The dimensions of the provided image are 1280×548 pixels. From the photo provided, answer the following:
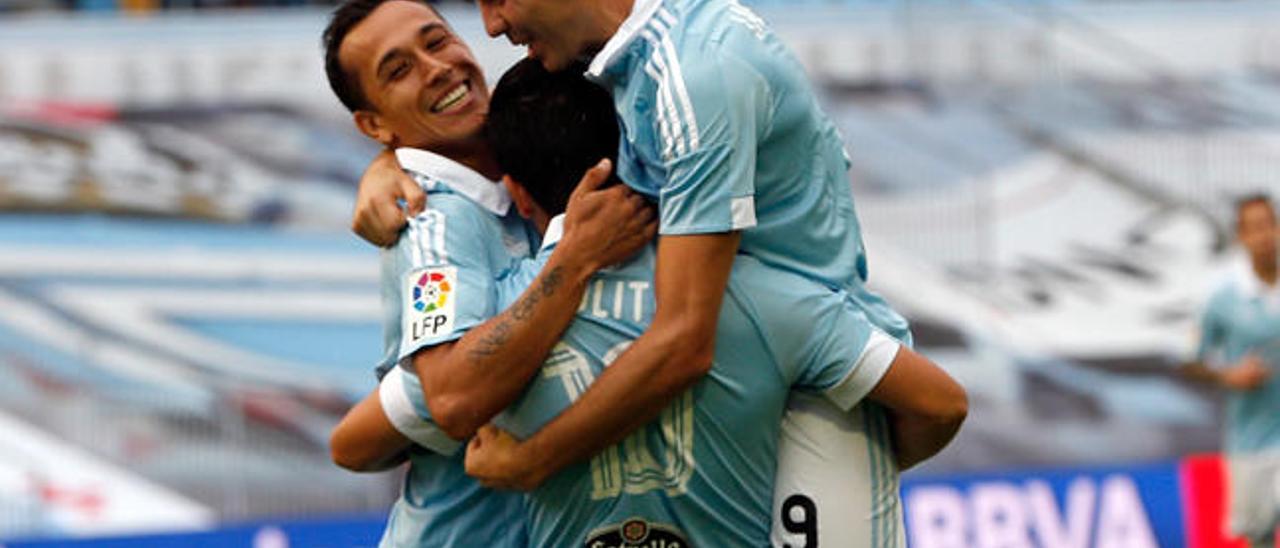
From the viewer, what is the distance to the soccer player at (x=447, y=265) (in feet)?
12.9

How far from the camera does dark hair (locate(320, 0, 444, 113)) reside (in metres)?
4.63

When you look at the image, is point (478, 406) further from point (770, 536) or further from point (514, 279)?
point (770, 536)

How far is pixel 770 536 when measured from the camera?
13.4ft

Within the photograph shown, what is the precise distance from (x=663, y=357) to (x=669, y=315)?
0.07m

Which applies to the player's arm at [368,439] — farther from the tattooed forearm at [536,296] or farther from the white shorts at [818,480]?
the white shorts at [818,480]

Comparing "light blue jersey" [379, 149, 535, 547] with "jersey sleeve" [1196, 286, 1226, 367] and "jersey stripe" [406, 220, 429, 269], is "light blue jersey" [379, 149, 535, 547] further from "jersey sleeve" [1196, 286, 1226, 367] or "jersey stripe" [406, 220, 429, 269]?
"jersey sleeve" [1196, 286, 1226, 367]

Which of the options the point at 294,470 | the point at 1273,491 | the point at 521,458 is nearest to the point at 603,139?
the point at 521,458

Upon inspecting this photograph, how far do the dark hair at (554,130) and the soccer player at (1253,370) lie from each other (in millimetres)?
6864

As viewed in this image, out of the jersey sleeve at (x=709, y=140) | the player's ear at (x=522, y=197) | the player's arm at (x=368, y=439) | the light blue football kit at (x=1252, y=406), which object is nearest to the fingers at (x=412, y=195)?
the player's ear at (x=522, y=197)

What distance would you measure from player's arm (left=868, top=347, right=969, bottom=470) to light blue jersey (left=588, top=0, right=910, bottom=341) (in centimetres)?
12

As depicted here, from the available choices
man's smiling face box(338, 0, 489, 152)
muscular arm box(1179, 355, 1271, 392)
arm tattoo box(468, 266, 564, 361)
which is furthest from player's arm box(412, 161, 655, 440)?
muscular arm box(1179, 355, 1271, 392)

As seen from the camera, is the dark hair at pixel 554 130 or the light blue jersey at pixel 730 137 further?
the dark hair at pixel 554 130

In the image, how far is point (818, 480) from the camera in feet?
13.3

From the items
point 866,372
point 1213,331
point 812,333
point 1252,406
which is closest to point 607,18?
point 812,333
